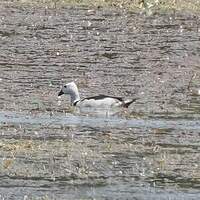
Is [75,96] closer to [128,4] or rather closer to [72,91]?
[72,91]

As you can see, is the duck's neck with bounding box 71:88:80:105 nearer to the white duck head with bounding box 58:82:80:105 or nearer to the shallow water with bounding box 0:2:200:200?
the white duck head with bounding box 58:82:80:105

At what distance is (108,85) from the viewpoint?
19266 millimetres

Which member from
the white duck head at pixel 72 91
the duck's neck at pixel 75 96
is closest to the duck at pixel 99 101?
the white duck head at pixel 72 91

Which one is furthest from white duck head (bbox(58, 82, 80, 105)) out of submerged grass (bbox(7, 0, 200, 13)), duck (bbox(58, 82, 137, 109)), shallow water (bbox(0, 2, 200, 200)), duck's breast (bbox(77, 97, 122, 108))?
submerged grass (bbox(7, 0, 200, 13))

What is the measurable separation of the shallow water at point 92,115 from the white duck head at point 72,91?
176 mm

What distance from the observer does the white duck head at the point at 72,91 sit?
1831 cm

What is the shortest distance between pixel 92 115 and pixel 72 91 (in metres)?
1.79

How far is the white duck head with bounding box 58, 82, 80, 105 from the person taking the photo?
18.3m

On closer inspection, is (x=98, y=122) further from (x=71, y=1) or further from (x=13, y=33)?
(x=71, y=1)

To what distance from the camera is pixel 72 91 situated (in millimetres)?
18531

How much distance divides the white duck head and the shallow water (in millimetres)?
176

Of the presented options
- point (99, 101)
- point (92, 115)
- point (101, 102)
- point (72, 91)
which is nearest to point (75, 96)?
point (72, 91)

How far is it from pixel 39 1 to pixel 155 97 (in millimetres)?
13623

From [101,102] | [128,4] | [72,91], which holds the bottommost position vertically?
[101,102]
